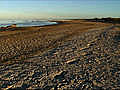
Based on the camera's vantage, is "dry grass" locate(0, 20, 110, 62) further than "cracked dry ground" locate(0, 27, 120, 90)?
Yes

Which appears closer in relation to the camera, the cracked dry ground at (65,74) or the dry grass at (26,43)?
the cracked dry ground at (65,74)

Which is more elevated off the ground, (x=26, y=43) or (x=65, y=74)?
(x=26, y=43)

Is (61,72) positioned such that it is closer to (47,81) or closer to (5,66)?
(47,81)

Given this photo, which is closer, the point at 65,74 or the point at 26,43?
the point at 65,74

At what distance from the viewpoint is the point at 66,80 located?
425cm

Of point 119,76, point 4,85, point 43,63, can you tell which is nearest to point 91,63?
point 119,76

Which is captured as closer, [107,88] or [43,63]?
[107,88]

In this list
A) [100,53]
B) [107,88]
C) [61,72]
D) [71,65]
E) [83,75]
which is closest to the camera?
[107,88]

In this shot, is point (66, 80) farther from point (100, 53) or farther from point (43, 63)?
point (100, 53)

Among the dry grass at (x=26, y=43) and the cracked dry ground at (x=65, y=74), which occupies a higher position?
the dry grass at (x=26, y=43)

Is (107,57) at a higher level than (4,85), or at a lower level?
higher

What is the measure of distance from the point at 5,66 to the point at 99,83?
444cm

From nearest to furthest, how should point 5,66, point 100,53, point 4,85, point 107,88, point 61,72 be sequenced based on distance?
point 107,88
point 4,85
point 61,72
point 5,66
point 100,53

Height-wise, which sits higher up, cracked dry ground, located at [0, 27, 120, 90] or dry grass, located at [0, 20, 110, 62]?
dry grass, located at [0, 20, 110, 62]
